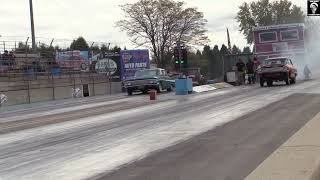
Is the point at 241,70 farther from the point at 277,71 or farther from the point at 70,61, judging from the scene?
the point at 70,61

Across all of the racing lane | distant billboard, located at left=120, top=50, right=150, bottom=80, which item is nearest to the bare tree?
distant billboard, located at left=120, top=50, right=150, bottom=80

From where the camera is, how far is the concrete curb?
7335 millimetres

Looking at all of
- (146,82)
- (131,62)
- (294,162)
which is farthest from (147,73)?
(294,162)

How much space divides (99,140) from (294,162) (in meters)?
5.84

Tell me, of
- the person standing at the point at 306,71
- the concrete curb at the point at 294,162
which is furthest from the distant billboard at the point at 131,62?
the concrete curb at the point at 294,162

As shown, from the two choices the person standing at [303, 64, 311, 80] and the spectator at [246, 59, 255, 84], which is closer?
the spectator at [246, 59, 255, 84]

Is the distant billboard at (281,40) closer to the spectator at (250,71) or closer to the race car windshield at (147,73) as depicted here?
the spectator at (250,71)

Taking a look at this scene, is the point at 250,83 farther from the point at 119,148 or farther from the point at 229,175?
the point at 229,175

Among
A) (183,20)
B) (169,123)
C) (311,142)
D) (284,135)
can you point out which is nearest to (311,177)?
(311,142)

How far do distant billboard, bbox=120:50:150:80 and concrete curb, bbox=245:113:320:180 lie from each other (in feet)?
138

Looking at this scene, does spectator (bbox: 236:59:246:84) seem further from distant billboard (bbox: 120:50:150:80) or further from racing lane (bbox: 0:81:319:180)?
racing lane (bbox: 0:81:319:180)

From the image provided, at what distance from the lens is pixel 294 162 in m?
8.20

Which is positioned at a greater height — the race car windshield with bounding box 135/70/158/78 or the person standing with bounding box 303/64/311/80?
the race car windshield with bounding box 135/70/158/78

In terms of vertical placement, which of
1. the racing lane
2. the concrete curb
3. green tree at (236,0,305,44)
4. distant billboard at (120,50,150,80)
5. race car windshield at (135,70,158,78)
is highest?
green tree at (236,0,305,44)
